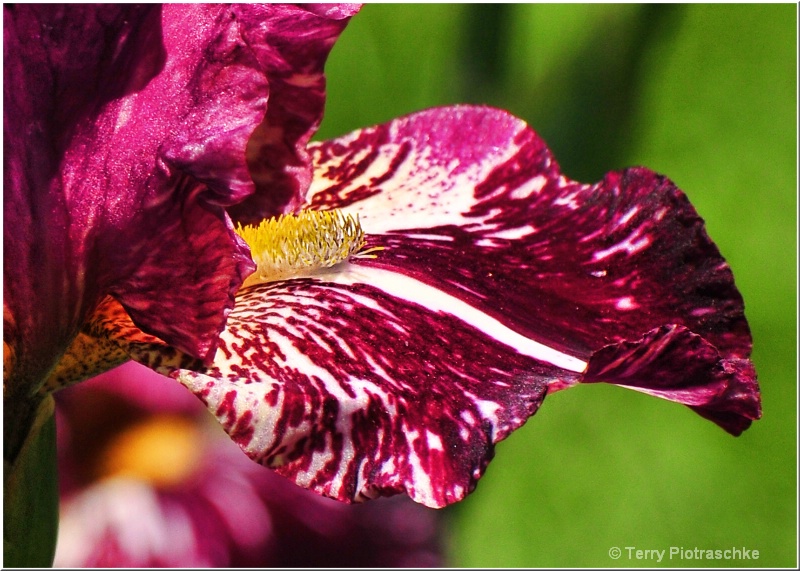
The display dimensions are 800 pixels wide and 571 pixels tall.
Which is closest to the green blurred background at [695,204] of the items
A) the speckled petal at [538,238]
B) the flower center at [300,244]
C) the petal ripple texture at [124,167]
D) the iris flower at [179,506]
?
the iris flower at [179,506]

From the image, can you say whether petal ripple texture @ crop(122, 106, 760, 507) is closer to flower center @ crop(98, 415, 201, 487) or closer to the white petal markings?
the white petal markings

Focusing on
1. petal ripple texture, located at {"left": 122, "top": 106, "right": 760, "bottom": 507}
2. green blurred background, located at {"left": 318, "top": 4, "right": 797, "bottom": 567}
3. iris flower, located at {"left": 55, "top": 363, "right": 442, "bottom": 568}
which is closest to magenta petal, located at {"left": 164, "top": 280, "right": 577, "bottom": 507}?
petal ripple texture, located at {"left": 122, "top": 106, "right": 760, "bottom": 507}

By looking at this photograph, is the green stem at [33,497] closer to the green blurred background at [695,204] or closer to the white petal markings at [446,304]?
the white petal markings at [446,304]

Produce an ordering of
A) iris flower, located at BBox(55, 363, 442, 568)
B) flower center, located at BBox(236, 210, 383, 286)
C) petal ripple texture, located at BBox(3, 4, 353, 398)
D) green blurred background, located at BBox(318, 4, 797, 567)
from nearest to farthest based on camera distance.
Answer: petal ripple texture, located at BBox(3, 4, 353, 398) < flower center, located at BBox(236, 210, 383, 286) < iris flower, located at BBox(55, 363, 442, 568) < green blurred background, located at BBox(318, 4, 797, 567)

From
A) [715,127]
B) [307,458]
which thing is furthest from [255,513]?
[715,127]

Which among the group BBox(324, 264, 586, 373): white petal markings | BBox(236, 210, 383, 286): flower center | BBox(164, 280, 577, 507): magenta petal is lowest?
BBox(164, 280, 577, 507): magenta petal

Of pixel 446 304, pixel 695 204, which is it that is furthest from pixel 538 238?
pixel 695 204

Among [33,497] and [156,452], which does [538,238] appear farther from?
[156,452]
